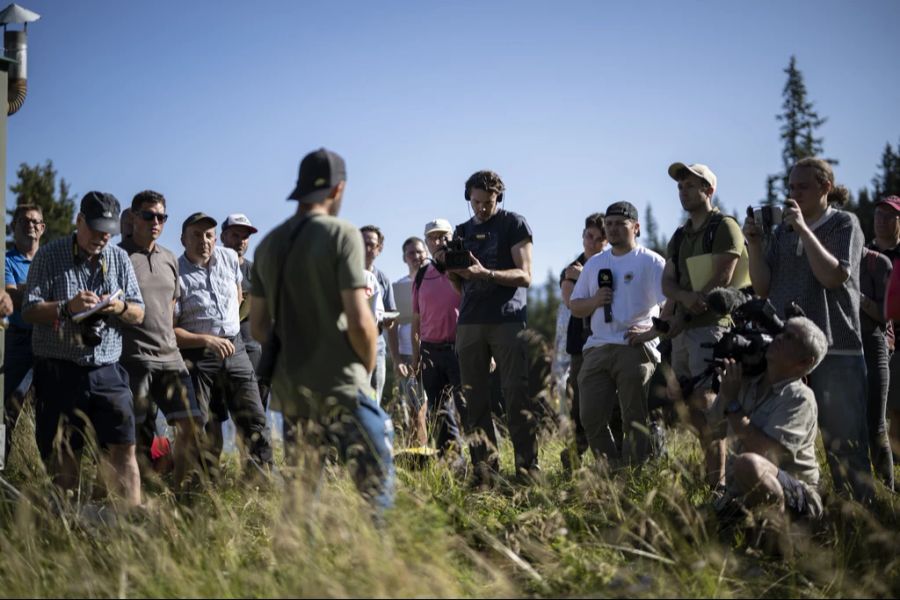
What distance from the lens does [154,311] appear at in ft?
17.9

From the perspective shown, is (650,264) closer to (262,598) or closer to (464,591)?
(464,591)

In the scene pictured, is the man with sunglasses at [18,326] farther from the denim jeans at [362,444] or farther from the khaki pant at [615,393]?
the khaki pant at [615,393]

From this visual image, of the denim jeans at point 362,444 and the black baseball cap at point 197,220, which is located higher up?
the black baseball cap at point 197,220

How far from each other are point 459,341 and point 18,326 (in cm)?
318

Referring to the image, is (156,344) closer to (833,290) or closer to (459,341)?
(459,341)

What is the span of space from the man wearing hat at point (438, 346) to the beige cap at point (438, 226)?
49 cm

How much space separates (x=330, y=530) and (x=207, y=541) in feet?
2.51

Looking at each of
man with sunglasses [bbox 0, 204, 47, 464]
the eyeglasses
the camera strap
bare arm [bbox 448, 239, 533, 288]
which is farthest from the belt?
the camera strap

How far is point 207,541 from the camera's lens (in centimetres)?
369

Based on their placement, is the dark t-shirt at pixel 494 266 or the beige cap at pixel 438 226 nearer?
the dark t-shirt at pixel 494 266

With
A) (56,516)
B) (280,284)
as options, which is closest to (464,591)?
(280,284)

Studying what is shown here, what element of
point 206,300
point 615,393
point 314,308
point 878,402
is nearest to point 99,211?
point 206,300

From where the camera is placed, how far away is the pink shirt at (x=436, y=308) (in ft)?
23.4

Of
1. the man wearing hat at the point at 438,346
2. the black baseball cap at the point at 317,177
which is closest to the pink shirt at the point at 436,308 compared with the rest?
the man wearing hat at the point at 438,346
